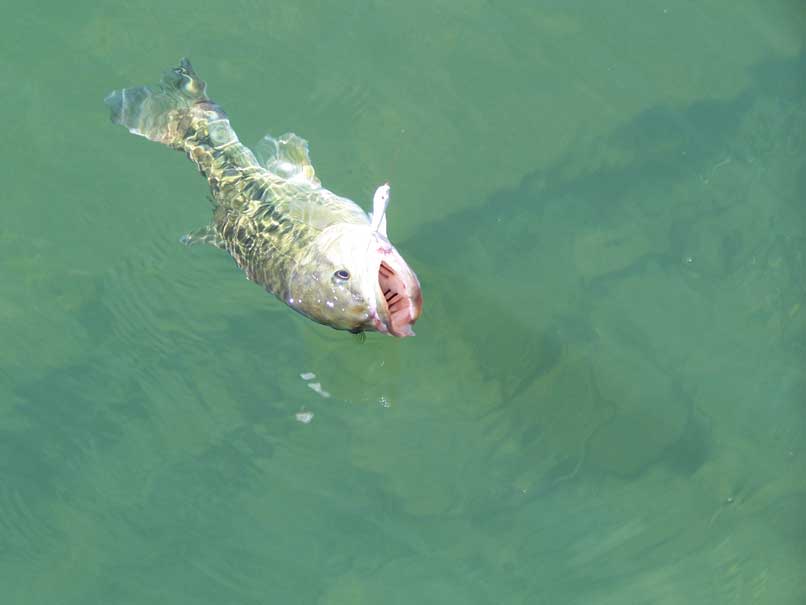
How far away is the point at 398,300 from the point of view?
4809 millimetres

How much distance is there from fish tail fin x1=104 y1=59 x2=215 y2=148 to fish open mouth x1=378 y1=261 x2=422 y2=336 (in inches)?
59.6

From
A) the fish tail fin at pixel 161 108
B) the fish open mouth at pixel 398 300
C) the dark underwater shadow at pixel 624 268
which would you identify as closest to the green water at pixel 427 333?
the dark underwater shadow at pixel 624 268

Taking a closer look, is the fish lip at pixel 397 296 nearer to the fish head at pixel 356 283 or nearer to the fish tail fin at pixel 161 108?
the fish head at pixel 356 283

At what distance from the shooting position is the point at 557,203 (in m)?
6.21

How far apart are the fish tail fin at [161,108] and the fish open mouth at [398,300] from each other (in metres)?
1.51

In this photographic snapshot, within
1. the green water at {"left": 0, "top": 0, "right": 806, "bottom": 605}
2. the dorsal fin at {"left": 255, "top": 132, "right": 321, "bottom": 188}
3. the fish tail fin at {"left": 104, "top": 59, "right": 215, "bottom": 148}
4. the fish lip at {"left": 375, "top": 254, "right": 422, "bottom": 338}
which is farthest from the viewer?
the green water at {"left": 0, "top": 0, "right": 806, "bottom": 605}

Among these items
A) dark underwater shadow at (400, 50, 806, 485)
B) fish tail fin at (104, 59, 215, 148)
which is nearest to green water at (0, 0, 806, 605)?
dark underwater shadow at (400, 50, 806, 485)

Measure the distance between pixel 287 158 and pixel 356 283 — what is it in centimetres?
116

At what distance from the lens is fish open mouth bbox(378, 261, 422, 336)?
15.4 ft

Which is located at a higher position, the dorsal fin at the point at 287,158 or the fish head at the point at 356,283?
the dorsal fin at the point at 287,158

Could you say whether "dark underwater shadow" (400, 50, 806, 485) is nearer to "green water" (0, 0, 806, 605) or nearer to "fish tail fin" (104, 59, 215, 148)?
"green water" (0, 0, 806, 605)

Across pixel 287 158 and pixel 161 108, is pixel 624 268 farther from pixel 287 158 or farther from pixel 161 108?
pixel 161 108

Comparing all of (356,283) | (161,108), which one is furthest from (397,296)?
(161,108)

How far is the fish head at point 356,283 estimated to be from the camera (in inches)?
184
